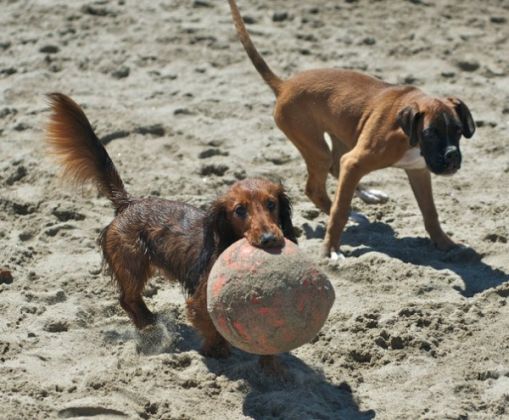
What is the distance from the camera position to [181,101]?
9.44m

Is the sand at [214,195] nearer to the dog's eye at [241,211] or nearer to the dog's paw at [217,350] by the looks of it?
the dog's paw at [217,350]

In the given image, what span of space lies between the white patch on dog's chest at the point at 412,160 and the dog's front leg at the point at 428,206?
0.17 m

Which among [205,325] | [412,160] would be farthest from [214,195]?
[205,325]

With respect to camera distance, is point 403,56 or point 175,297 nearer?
point 175,297

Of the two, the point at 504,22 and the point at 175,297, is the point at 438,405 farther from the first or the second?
the point at 504,22

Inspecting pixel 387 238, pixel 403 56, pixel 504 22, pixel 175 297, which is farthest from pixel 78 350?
pixel 504 22

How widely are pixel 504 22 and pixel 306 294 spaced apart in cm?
714

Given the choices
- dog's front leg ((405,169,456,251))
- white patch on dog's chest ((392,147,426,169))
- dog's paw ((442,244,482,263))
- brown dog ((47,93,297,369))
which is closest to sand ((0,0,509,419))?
dog's paw ((442,244,482,263))

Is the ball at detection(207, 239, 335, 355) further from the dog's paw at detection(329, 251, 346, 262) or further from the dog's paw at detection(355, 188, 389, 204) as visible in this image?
the dog's paw at detection(355, 188, 389, 204)

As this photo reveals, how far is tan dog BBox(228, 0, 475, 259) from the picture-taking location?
265 inches

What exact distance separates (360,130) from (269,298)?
287 cm

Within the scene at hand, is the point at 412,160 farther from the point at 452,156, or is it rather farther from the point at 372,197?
the point at 372,197

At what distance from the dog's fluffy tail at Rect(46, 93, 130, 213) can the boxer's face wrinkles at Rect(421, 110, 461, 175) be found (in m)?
2.02

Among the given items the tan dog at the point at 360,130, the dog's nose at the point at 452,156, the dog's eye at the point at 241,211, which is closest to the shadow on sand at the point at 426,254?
the tan dog at the point at 360,130
